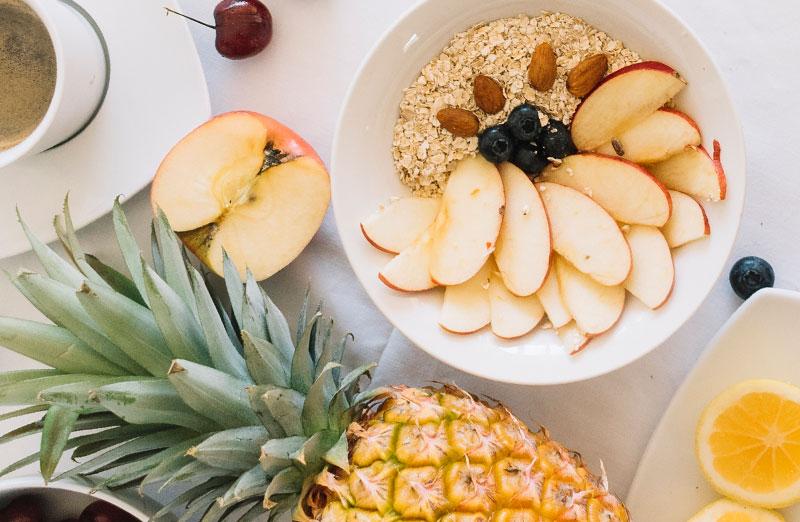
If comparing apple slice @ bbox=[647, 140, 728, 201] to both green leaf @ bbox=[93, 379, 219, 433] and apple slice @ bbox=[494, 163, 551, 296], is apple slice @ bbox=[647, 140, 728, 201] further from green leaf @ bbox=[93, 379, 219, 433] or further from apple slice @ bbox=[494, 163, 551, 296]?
green leaf @ bbox=[93, 379, 219, 433]

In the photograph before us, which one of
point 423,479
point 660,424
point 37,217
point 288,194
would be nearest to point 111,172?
point 37,217

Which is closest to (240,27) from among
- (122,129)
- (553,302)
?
(122,129)

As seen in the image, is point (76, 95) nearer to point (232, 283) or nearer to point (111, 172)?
point (111, 172)

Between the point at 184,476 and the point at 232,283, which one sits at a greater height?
the point at 232,283

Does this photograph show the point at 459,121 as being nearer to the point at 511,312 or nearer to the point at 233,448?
the point at 511,312

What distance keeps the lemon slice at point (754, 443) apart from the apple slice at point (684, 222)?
0.21 metres

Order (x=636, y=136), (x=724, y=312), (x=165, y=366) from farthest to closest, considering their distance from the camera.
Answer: (x=724, y=312)
(x=636, y=136)
(x=165, y=366)

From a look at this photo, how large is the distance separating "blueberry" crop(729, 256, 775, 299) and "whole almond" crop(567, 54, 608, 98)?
307 millimetres

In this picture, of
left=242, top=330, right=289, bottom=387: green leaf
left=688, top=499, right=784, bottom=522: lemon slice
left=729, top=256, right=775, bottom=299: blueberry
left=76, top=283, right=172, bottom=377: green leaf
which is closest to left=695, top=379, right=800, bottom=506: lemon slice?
left=688, top=499, right=784, bottom=522: lemon slice

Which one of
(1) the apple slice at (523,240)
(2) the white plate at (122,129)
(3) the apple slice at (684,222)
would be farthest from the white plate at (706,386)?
(2) the white plate at (122,129)

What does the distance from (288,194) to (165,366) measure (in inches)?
11.0

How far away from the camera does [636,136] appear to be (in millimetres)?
768

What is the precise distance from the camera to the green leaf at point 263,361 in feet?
2.02

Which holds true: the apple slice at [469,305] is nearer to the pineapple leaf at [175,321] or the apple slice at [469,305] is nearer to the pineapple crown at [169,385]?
the pineapple crown at [169,385]
